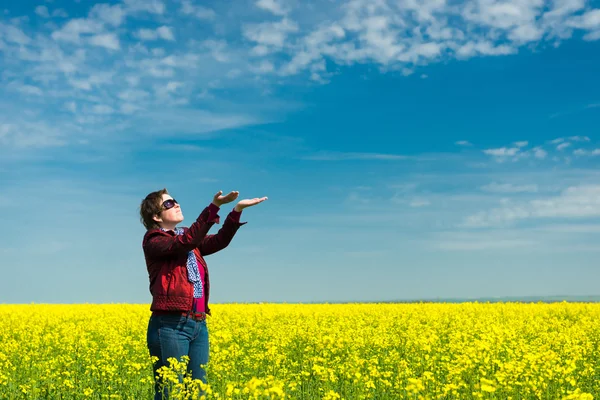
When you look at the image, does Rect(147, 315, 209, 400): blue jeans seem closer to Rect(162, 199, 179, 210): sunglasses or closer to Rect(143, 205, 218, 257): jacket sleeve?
Rect(143, 205, 218, 257): jacket sleeve

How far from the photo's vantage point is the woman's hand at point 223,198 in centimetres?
519

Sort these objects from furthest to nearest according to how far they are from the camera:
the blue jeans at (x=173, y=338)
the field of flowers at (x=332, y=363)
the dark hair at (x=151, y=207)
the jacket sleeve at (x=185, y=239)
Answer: the field of flowers at (x=332, y=363), the dark hair at (x=151, y=207), the blue jeans at (x=173, y=338), the jacket sleeve at (x=185, y=239)

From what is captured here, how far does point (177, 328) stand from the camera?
521 cm

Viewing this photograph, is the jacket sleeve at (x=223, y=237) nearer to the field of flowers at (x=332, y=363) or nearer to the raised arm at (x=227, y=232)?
the raised arm at (x=227, y=232)

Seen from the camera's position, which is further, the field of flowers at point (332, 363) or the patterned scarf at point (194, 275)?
the field of flowers at point (332, 363)

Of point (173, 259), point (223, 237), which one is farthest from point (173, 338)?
point (223, 237)

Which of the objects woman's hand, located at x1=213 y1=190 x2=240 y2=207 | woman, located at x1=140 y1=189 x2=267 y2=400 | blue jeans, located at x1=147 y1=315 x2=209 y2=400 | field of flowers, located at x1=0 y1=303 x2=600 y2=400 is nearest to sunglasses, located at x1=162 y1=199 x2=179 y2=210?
woman, located at x1=140 y1=189 x2=267 y2=400

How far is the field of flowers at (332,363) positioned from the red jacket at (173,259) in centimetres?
86

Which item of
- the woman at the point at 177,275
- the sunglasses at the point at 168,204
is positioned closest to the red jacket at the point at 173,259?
the woman at the point at 177,275

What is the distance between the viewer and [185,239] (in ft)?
16.7

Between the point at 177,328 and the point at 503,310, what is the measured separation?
1911 centimetres

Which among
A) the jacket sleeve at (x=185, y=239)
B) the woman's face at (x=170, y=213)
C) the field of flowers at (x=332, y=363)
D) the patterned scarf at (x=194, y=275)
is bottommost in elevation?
the field of flowers at (x=332, y=363)

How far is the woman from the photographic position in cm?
513

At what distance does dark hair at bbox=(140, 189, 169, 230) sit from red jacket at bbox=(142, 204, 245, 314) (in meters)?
0.13
